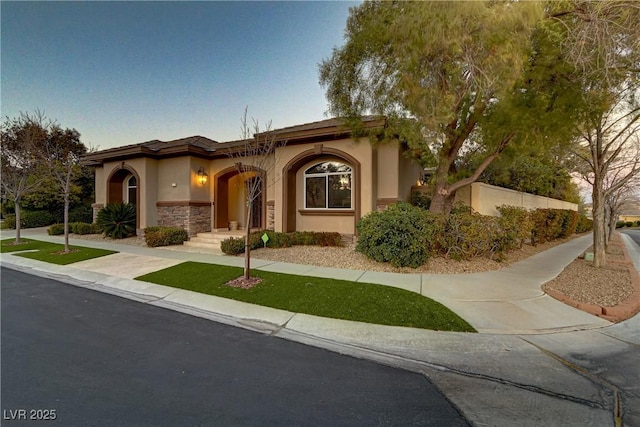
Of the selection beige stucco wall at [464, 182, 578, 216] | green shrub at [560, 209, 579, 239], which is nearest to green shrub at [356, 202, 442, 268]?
beige stucco wall at [464, 182, 578, 216]

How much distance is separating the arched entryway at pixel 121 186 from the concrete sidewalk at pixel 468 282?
5.62 m

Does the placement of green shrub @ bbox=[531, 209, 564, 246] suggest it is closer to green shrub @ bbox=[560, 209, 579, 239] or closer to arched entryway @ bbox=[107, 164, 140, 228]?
green shrub @ bbox=[560, 209, 579, 239]

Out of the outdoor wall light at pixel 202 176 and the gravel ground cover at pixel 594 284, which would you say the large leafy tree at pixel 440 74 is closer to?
the gravel ground cover at pixel 594 284

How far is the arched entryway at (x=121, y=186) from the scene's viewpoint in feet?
48.6

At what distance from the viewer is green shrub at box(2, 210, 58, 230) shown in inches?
787

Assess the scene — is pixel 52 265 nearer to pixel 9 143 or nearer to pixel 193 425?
pixel 193 425

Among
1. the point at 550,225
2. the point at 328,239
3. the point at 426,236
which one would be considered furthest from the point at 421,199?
the point at 550,225

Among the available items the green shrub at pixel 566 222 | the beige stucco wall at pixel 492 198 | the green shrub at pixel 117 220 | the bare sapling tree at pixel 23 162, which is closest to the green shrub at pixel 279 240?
the beige stucco wall at pixel 492 198

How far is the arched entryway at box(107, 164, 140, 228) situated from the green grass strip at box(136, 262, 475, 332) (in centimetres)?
1031

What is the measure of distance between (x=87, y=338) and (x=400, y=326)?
4575 millimetres

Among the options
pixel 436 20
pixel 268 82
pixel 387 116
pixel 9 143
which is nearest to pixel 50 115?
pixel 9 143

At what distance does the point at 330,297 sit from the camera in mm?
5438

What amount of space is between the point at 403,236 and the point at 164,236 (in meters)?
9.59

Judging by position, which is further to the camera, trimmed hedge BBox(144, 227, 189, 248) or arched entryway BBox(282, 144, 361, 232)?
trimmed hedge BBox(144, 227, 189, 248)
